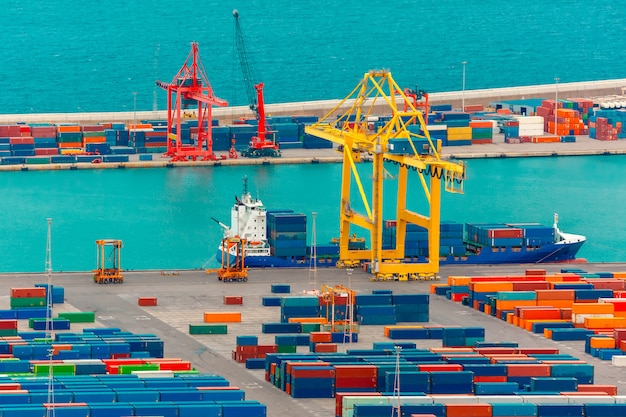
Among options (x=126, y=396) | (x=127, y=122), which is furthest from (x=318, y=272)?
(x=127, y=122)

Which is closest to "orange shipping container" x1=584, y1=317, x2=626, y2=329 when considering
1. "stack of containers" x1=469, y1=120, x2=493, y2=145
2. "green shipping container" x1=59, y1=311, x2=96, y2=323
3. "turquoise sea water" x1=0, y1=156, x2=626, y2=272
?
"green shipping container" x1=59, y1=311, x2=96, y2=323

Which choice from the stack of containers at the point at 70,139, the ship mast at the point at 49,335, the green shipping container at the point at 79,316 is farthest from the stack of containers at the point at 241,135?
the green shipping container at the point at 79,316

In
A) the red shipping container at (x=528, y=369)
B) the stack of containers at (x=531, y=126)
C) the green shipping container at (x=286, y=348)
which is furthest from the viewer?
the stack of containers at (x=531, y=126)

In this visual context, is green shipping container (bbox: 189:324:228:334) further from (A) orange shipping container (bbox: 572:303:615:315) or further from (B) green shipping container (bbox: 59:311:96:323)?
(A) orange shipping container (bbox: 572:303:615:315)

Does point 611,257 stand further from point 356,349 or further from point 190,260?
point 356,349

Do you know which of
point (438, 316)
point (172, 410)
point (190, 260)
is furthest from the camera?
point (190, 260)

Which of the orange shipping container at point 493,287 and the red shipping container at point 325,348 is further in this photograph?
the orange shipping container at point 493,287

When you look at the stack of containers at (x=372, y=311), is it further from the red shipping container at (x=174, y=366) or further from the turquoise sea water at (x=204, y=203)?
the turquoise sea water at (x=204, y=203)

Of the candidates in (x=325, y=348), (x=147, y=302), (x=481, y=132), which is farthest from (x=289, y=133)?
(x=325, y=348)
